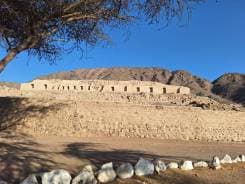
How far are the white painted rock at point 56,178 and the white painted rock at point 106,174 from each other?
0.77m

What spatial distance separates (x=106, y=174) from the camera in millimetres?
8289

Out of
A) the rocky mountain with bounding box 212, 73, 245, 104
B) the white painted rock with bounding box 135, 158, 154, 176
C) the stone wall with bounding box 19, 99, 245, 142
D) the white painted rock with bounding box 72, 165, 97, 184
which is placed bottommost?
the white painted rock with bounding box 72, 165, 97, 184

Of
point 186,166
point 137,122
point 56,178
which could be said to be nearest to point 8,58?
point 56,178

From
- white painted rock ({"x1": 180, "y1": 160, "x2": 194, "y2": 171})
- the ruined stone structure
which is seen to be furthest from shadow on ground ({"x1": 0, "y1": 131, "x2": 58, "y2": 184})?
the ruined stone structure

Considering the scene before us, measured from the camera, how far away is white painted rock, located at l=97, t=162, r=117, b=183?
8195 mm

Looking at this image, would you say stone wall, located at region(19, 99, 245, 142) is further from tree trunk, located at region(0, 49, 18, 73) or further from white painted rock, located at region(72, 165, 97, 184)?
white painted rock, located at region(72, 165, 97, 184)

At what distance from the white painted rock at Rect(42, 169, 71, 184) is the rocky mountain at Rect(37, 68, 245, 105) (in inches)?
2955

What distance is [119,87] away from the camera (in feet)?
154

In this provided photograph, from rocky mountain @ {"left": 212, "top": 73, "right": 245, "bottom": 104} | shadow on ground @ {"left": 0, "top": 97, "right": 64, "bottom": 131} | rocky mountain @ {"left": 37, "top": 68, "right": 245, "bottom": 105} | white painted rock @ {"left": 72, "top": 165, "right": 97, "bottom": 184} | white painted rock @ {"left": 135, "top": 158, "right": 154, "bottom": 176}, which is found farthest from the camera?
rocky mountain @ {"left": 37, "top": 68, "right": 245, "bottom": 105}

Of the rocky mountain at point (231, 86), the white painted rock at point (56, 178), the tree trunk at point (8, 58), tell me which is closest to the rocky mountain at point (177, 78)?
the rocky mountain at point (231, 86)

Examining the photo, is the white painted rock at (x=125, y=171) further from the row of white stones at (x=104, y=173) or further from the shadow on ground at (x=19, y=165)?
the shadow on ground at (x=19, y=165)

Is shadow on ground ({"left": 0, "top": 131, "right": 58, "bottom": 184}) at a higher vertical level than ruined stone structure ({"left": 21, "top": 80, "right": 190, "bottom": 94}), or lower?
lower

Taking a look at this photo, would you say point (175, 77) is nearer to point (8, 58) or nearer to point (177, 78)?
point (177, 78)

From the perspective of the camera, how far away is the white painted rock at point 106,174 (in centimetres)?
820
